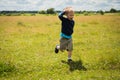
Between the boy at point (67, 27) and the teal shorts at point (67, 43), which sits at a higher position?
the boy at point (67, 27)

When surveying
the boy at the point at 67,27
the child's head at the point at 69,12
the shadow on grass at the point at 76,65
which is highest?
the child's head at the point at 69,12

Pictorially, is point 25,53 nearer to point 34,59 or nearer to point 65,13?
point 34,59

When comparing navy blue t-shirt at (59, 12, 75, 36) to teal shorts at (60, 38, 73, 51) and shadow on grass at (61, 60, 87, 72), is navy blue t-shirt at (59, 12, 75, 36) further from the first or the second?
shadow on grass at (61, 60, 87, 72)

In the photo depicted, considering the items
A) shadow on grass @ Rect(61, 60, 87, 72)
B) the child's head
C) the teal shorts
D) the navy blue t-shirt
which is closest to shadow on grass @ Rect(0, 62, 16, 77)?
shadow on grass @ Rect(61, 60, 87, 72)

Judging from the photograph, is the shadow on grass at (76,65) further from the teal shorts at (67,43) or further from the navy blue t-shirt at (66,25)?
the navy blue t-shirt at (66,25)

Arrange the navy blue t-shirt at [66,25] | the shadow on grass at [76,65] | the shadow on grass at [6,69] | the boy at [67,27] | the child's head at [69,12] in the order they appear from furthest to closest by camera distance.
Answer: the navy blue t-shirt at [66,25] → the boy at [67,27] → the child's head at [69,12] → the shadow on grass at [76,65] → the shadow on grass at [6,69]

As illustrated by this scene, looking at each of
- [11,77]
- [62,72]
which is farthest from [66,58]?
[11,77]

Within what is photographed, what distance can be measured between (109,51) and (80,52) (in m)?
1.67

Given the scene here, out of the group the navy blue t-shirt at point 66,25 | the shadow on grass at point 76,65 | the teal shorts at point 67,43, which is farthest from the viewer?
the teal shorts at point 67,43

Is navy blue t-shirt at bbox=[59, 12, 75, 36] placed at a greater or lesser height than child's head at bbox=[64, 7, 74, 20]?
lesser

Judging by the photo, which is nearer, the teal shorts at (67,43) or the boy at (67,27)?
the boy at (67,27)

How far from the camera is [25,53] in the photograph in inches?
479

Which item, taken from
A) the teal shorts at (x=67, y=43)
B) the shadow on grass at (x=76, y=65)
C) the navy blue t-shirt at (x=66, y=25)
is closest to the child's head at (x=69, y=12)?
the navy blue t-shirt at (x=66, y=25)

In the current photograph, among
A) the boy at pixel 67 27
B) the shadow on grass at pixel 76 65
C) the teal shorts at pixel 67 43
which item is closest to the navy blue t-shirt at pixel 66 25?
the boy at pixel 67 27
